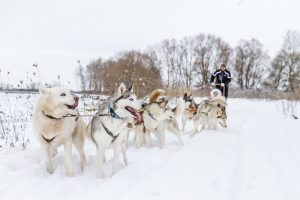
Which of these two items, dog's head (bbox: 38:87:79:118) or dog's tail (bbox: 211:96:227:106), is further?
dog's tail (bbox: 211:96:227:106)

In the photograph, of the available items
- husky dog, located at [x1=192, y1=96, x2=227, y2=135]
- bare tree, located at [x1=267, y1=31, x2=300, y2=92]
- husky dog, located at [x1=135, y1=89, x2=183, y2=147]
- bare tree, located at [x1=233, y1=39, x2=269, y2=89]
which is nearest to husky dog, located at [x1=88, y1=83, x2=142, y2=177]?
husky dog, located at [x1=135, y1=89, x2=183, y2=147]

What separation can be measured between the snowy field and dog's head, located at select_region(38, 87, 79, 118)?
889 mm

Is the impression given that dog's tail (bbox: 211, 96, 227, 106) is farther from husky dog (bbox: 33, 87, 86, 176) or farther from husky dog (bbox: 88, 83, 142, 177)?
husky dog (bbox: 33, 87, 86, 176)

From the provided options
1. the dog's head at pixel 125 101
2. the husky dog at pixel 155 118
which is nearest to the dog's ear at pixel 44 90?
the dog's head at pixel 125 101

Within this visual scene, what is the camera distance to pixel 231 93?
41.1m

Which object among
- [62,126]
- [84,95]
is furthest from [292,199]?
[84,95]

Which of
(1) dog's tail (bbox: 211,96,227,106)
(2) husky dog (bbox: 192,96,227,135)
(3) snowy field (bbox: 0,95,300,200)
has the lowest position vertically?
(3) snowy field (bbox: 0,95,300,200)

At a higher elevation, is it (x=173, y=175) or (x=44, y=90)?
(x=44, y=90)

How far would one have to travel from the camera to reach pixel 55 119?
14.6ft

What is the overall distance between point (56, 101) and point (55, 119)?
0.26 metres

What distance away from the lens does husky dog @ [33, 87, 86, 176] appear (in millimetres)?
4375

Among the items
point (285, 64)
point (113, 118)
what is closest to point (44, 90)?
point (113, 118)

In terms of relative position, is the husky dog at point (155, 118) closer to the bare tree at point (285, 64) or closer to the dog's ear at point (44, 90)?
the dog's ear at point (44, 90)

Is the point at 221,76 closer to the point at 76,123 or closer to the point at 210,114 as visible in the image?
the point at 210,114
